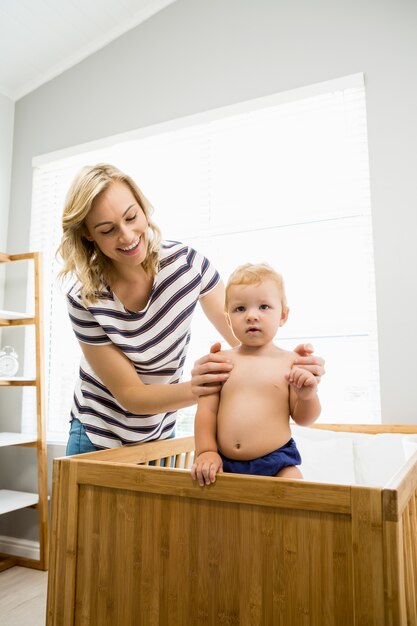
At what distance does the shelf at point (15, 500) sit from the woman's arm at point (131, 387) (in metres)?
1.64

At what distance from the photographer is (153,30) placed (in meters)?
2.80

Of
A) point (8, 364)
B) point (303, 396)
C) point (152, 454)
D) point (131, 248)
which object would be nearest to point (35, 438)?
point (8, 364)

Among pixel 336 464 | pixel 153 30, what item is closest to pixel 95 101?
pixel 153 30

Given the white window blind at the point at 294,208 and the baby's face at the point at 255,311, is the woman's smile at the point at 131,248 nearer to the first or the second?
the baby's face at the point at 255,311

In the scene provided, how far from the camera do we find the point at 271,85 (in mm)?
2389

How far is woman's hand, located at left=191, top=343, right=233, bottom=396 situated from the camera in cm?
100

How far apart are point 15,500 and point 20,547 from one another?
1.19 ft

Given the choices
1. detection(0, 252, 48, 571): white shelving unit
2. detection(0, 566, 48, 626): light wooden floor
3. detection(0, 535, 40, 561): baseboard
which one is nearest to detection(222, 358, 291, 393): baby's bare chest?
detection(0, 566, 48, 626): light wooden floor

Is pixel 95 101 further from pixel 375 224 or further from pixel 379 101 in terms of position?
pixel 375 224

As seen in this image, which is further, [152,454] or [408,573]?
[152,454]

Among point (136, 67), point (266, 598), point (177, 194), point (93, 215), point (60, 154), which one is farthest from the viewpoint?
point (60, 154)

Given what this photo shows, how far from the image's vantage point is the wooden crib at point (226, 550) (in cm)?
68

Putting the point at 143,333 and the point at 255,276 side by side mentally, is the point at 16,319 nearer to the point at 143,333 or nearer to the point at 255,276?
the point at 143,333

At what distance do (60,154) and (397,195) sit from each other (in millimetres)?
1994
